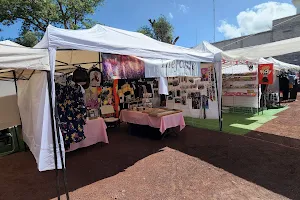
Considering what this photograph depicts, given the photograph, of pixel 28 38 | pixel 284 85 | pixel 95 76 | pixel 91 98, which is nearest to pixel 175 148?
pixel 95 76

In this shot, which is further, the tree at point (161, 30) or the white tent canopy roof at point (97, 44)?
the tree at point (161, 30)

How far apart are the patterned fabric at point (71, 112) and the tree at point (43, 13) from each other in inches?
406

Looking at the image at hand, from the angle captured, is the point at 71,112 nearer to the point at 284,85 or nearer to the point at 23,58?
the point at 23,58

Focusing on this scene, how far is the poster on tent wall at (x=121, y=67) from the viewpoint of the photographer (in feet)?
12.6

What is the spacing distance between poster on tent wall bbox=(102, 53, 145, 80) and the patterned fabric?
0.75 metres

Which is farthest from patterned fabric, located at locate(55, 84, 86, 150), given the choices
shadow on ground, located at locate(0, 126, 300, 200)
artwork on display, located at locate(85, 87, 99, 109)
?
artwork on display, located at locate(85, 87, 99, 109)

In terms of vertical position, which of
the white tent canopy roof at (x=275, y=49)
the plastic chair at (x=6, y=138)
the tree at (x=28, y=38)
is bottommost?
the plastic chair at (x=6, y=138)

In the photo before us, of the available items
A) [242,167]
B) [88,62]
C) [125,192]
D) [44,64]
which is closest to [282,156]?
[242,167]

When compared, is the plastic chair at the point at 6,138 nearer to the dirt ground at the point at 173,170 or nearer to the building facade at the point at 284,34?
the dirt ground at the point at 173,170

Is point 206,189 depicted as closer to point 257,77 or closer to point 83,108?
point 83,108

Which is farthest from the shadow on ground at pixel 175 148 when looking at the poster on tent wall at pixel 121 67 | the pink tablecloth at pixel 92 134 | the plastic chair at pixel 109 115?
the poster on tent wall at pixel 121 67

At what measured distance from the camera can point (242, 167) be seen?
3.52 meters

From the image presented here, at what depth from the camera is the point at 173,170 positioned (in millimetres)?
3551

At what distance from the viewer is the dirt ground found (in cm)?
285
